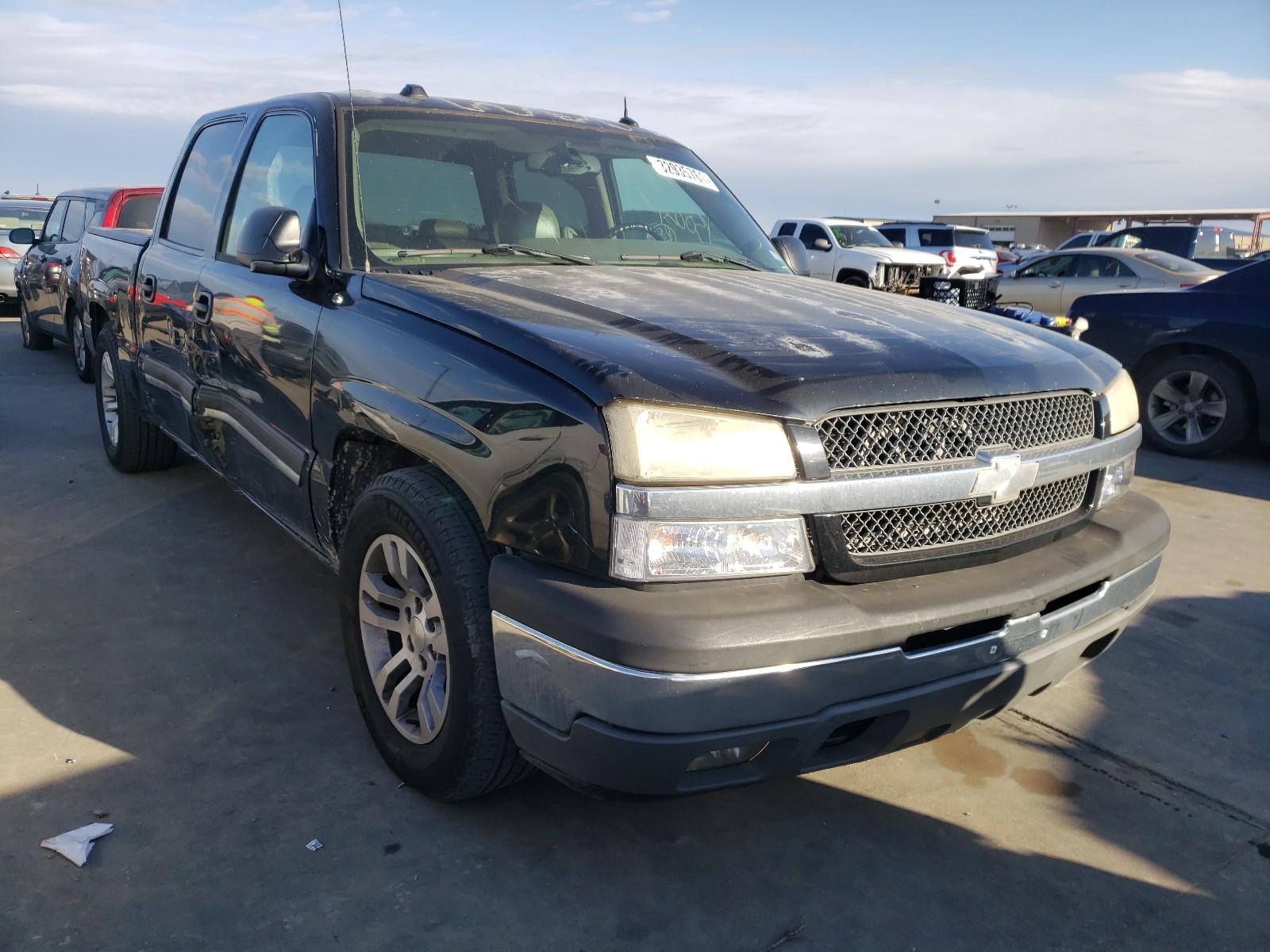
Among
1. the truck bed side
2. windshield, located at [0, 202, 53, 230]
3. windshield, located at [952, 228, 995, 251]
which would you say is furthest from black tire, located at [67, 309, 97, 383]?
windshield, located at [952, 228, 995, 251]

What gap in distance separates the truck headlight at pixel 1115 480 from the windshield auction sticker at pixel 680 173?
6.48ft

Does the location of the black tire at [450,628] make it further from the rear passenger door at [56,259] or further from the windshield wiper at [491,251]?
the rear passenger door at [56,259]

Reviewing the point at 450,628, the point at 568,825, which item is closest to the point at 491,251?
the point at 450,628

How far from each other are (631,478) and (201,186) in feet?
10.6

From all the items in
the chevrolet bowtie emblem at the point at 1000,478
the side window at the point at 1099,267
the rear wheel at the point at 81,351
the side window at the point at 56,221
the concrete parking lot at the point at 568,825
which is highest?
the side window at the point at 56,221

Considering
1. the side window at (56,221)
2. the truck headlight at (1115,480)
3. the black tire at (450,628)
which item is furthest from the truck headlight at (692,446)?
the side window at (56,221)

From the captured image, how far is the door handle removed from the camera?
3.77 m

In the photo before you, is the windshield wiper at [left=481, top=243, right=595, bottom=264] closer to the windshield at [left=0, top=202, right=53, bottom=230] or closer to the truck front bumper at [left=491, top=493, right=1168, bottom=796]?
the truck front bumper at [left=491, top=493, right=1168, bottom=796]

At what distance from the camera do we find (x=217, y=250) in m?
3.88

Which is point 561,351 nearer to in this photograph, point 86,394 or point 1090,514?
point 1090,514

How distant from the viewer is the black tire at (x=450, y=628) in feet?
7.44

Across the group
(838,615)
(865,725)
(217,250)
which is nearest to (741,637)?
(838,615)

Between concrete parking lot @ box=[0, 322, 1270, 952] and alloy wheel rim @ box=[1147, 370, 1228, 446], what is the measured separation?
3.63 meters

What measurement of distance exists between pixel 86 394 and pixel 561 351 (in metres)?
7.67
